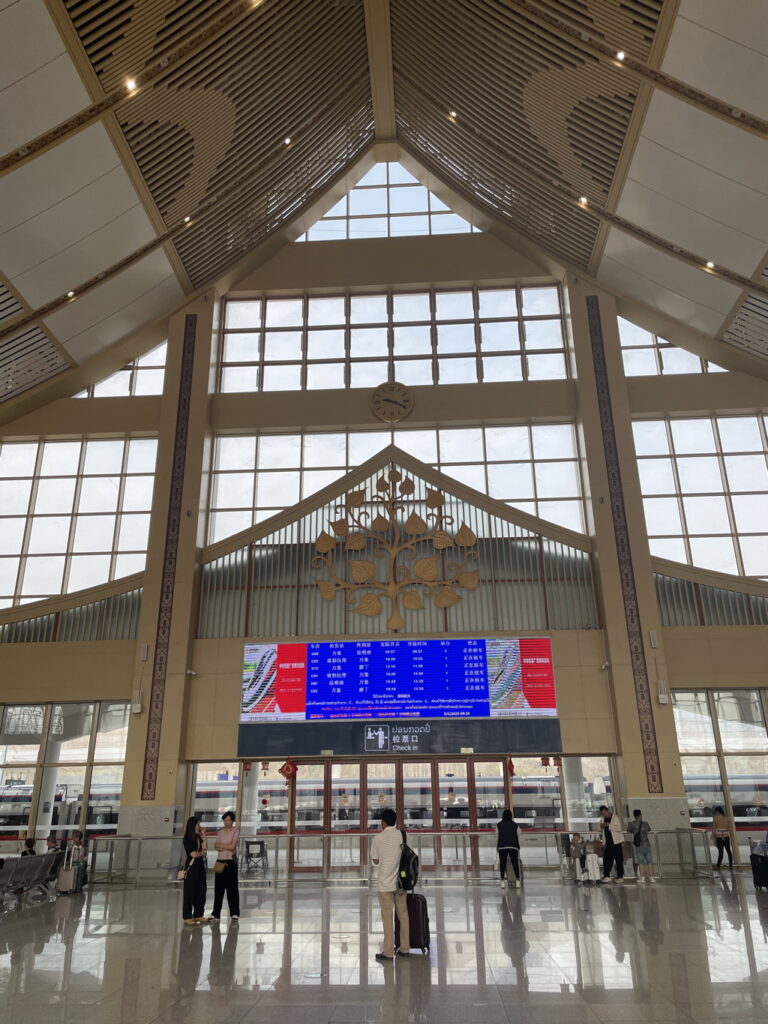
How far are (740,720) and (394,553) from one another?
877 centimetres

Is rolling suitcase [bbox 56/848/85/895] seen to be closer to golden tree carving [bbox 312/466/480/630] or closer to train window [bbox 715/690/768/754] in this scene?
golden tree carving [bbox 312/466/480/630]

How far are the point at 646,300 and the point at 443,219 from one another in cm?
655

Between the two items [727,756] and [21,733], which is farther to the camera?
[21,733]

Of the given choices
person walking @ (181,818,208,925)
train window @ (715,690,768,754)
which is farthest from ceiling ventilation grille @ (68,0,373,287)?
train window @ (715,690,768,754)

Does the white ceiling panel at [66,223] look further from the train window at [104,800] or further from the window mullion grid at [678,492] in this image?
the window mullion grid at [678,492]

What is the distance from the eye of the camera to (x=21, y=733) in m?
18.1

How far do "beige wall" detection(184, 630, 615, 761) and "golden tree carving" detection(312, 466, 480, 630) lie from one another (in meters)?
2.44

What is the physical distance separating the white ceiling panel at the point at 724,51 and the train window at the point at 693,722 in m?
11.9

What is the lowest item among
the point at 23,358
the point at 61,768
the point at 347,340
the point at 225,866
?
the point at 225,866

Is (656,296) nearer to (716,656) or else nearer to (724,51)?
(724,51)

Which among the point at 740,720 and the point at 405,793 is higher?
the point at 740,720

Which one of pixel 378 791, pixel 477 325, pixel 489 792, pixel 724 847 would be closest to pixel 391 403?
pixel 477 325

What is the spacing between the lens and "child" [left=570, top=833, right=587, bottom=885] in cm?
1336

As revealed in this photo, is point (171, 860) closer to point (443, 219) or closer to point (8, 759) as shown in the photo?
point (8, 759)
